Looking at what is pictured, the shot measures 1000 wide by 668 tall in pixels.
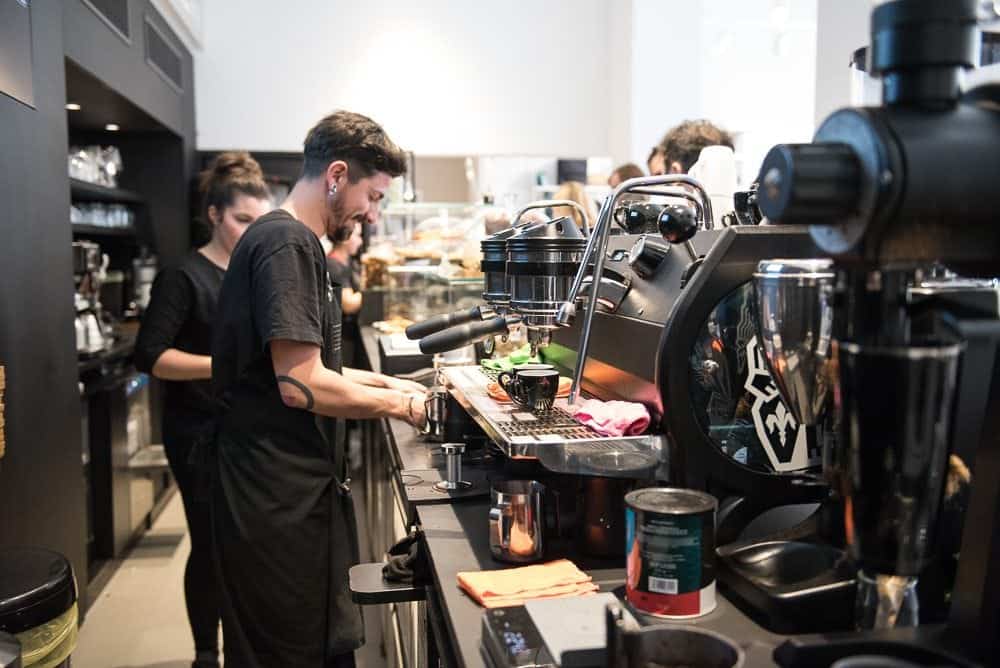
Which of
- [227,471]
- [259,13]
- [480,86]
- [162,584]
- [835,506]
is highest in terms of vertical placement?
[259,13]

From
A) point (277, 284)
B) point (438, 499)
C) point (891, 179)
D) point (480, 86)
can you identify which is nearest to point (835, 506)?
point (891, 179)

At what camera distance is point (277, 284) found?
5.93 ft

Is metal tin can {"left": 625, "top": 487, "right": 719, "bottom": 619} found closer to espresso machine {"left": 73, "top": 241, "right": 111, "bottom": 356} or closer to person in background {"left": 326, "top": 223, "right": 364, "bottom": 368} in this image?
espresso machine {"left": 73, "top": 241, "right": 111, "bottom": 356}

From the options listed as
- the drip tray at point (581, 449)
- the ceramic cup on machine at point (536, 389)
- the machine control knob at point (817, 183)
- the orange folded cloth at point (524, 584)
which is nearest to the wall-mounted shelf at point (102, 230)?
the ceramic cup on machine at point (536, 389)

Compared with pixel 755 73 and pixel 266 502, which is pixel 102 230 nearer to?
pixel 266 502

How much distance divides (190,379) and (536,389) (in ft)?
5.75

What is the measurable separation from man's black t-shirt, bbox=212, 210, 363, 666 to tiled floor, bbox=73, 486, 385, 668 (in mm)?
1015

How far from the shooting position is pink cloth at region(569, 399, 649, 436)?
1250 millimetres

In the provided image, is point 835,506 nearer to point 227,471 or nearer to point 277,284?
point 277,284

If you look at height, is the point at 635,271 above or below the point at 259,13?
below

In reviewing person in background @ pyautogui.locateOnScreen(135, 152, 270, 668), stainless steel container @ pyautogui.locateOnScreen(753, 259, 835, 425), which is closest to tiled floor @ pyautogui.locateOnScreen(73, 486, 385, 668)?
person in background @ pyautogui.locateOnScreen(135, 152, 270, 668)

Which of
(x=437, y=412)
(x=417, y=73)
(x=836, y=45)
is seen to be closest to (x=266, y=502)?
(x=437, y=412)

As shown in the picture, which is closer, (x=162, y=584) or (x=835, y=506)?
(x=835, y=506)

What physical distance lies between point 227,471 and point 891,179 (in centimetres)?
161
